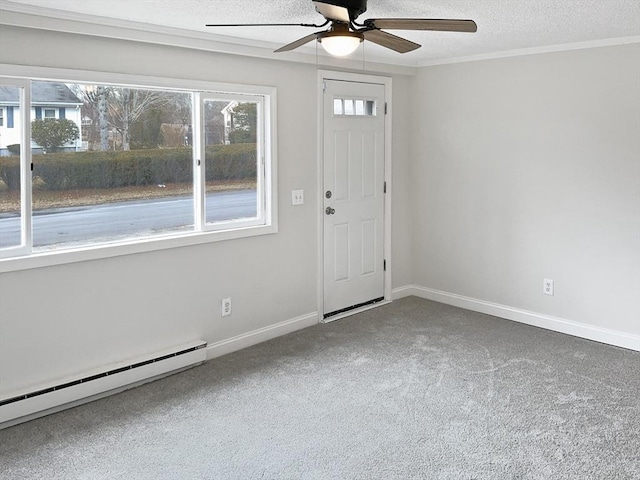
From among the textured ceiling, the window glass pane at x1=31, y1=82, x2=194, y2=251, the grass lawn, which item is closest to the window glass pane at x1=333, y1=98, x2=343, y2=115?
the textured ceiling

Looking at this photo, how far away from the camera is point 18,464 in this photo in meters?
2.85

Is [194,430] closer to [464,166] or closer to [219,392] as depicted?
[219,392]

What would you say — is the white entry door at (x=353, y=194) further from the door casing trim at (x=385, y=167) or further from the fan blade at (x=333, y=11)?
the fan blade at (x=333, y=11)

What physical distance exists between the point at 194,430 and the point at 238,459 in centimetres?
41

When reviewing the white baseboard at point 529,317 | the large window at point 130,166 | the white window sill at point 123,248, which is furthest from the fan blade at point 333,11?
the white baseboard at point 529,317

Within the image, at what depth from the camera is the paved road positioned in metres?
3.45

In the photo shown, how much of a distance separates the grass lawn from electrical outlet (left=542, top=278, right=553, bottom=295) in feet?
8.89

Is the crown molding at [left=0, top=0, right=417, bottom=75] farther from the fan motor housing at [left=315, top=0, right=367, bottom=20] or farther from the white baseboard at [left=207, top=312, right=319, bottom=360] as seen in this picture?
the white baseboard at [left=207, top=312, right=319, bottom=360]

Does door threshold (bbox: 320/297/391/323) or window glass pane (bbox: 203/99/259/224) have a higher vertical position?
window glass pane (bbox: 203/99/259/224)

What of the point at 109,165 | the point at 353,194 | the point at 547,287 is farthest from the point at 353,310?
the point at 109,165

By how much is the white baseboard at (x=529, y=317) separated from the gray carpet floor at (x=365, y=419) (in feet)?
0.42

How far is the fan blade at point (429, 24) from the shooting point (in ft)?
8.36

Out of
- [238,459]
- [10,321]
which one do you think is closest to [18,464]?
[10,321]

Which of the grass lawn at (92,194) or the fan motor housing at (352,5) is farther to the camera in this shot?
the grass lawn at (92,194)
